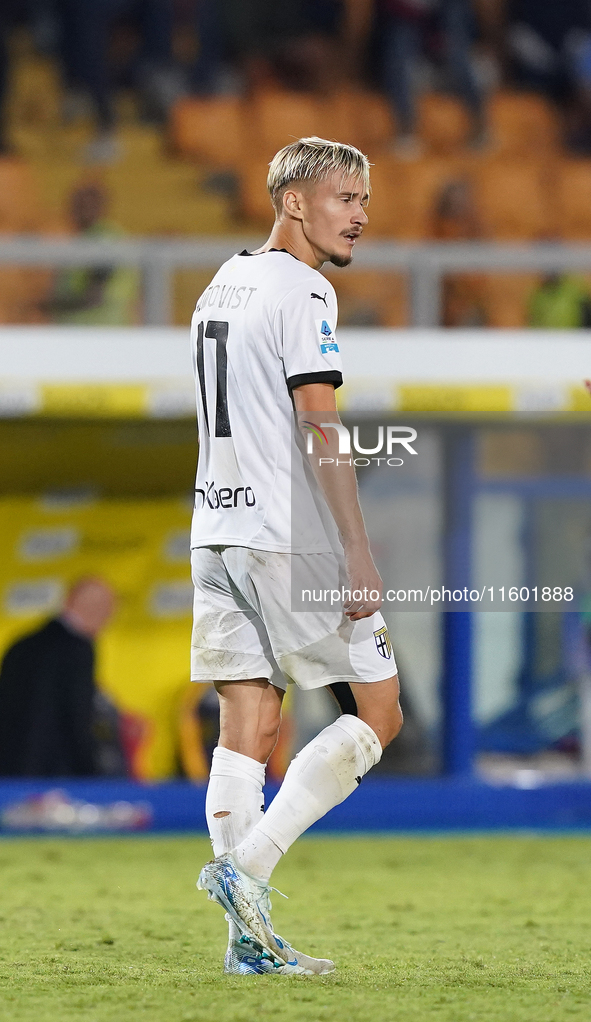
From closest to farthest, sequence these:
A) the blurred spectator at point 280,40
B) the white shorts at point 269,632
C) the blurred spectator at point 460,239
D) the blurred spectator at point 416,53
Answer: the white shorts at point 269,632, the blurred spectator at point 460,239, the blurred spectator at point 416,53, the blurred spectator at point 280,40

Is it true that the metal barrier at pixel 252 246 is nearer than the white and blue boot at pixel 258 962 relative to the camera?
No

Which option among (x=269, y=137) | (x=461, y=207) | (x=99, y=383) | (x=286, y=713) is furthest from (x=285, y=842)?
(x=269, y=137)

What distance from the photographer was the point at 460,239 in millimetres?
8625

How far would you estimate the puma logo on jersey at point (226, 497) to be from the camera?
346cm

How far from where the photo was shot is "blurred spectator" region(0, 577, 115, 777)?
782 cm

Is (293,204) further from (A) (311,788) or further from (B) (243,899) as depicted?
(B) (243,899)

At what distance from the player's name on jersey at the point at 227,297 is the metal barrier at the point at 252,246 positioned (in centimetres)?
383

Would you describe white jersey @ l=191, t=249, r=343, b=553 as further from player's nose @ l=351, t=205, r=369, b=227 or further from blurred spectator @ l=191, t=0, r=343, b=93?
blurred spectator @ l=191, t=0, r=343, b=93

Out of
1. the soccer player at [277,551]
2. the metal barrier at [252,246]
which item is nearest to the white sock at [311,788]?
the soccer player at [277,551]

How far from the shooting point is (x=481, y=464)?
8.38 m

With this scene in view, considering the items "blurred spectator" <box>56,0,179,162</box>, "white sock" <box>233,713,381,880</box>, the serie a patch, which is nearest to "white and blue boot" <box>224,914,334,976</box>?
"white sock" <box>233,713,381,880</box>

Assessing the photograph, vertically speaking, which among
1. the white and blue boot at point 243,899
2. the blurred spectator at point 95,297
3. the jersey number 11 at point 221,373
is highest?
the blurred spectator at point 95,297

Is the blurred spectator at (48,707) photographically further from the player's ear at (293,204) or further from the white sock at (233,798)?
the player's ear at (293,204)

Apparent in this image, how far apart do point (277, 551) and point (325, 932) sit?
56.4 inches
